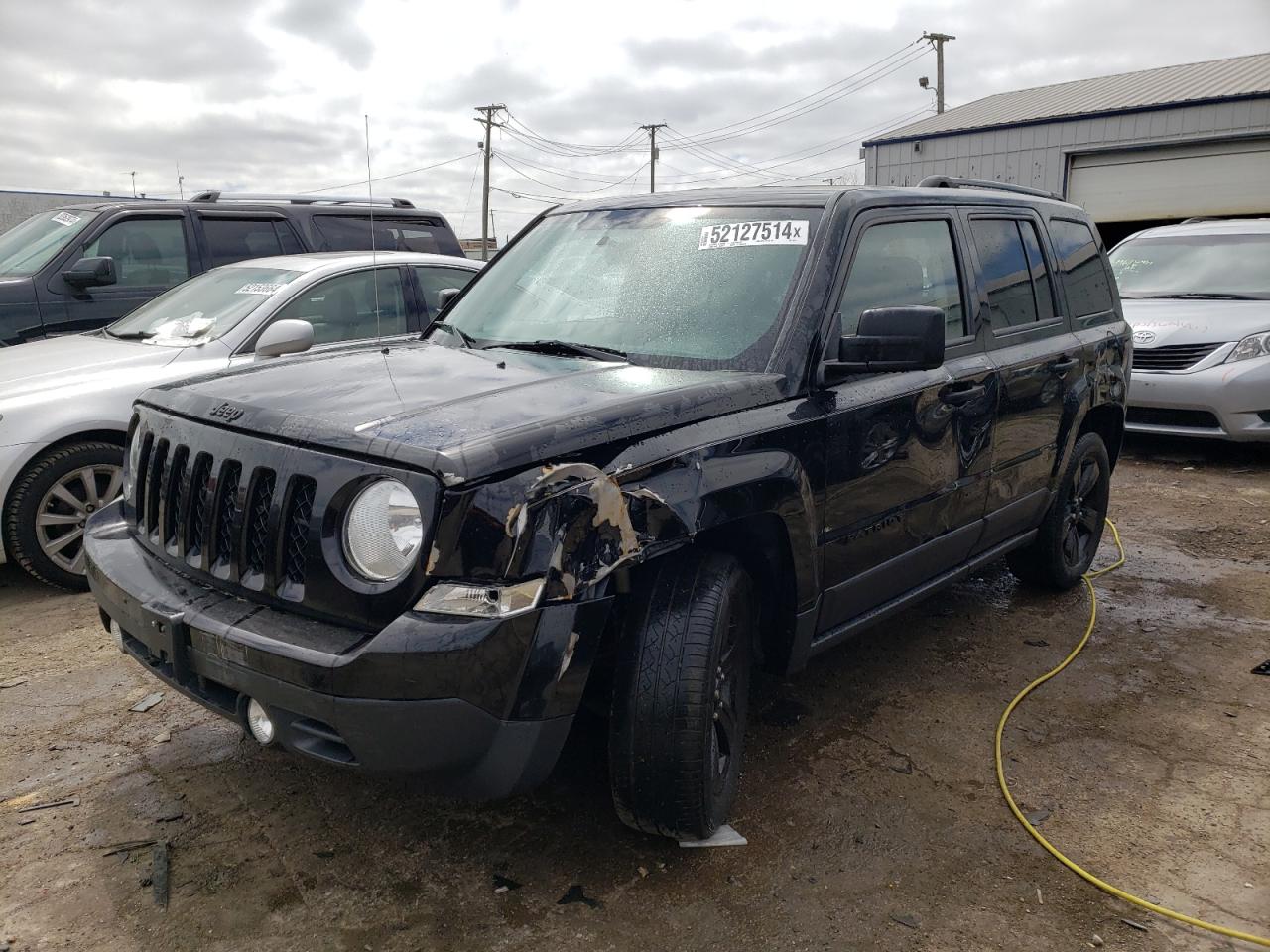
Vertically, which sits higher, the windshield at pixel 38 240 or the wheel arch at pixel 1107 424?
the windshield at pixel 38 240

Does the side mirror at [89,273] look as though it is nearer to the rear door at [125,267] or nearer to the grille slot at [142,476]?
the rear door at [125,267]

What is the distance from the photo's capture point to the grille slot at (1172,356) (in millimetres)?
8133

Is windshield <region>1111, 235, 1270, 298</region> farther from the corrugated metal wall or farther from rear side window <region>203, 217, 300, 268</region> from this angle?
the corrugated metal wall

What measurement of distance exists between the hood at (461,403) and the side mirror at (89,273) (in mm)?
4231

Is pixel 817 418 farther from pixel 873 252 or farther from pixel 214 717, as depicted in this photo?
pixel 214 717

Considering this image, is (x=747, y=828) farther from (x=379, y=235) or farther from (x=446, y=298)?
(x=379, y=235)

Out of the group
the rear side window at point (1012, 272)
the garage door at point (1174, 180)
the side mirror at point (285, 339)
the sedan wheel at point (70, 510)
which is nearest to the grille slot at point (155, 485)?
the side mirror at point (285, 339)

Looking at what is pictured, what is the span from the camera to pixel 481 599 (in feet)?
7.37

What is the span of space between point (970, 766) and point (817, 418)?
1293 millimetres

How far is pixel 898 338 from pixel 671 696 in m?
1.24

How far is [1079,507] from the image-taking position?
5137 millimetres

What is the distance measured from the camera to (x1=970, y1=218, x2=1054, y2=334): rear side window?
161 inches

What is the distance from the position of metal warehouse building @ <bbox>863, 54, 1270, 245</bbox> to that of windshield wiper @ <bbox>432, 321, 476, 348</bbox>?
645 inches

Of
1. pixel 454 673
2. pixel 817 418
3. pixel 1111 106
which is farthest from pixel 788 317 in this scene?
pixel 1111 106
